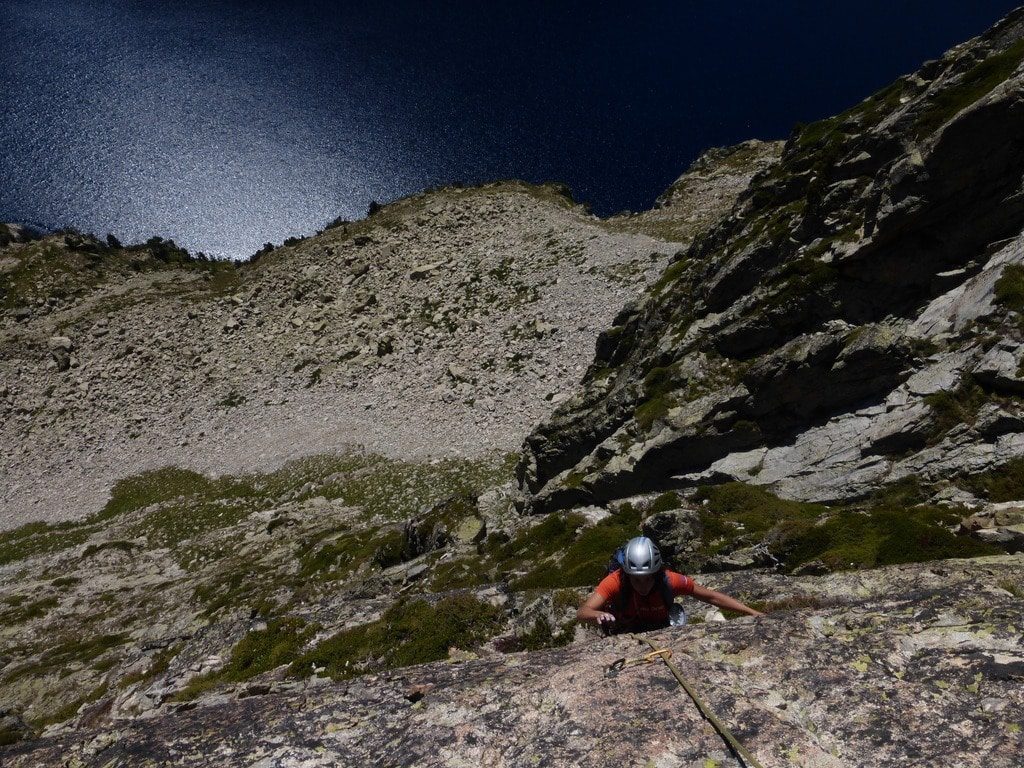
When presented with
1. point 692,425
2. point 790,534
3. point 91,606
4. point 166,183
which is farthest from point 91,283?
point 790,534

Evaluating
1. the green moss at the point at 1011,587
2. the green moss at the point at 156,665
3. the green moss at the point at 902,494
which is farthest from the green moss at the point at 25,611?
the green moss at the point at 1011,587

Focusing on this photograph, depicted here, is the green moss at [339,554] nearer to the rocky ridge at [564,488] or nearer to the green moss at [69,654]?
the rocky ridge at [564,488]

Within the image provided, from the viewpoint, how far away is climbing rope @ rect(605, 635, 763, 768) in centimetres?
572

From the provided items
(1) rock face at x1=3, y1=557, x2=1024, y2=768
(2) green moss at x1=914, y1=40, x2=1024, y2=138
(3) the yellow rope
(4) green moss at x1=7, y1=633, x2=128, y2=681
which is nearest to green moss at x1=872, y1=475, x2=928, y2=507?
(1) rock face at x1=3, y1=557, x2=1024, y2=768

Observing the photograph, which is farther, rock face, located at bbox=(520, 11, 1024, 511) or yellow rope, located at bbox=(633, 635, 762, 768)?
rock face, located at bbox=(520, 11, 1024, 511)

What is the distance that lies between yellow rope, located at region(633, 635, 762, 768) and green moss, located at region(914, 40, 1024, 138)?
20.2m

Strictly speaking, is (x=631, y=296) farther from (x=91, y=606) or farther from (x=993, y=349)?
(x=91, y=606)

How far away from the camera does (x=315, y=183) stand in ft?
324

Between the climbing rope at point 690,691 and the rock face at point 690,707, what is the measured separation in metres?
0.10

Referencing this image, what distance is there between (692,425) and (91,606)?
1401 inches

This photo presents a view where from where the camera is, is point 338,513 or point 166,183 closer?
point 338,513

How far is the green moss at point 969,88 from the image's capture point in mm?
17797

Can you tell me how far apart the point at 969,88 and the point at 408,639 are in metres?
25.2

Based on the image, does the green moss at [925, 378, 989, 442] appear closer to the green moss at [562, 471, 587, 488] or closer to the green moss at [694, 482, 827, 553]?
the green moss at [694, 482, 827, 553]
